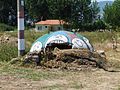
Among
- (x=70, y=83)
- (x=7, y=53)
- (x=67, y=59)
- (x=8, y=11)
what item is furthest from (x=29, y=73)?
(x=8, y=11)

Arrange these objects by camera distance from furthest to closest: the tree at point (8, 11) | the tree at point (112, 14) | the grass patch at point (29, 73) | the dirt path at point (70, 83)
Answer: the tree at point (8, 11), the tree at point (112, 14), the grass patch at point (29, 73), the dirt path at point (70, 83)

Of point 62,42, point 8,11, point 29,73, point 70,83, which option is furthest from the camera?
point 8,11

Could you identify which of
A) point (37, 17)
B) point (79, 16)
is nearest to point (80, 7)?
point (79, 16)

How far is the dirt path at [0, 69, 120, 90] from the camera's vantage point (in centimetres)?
676

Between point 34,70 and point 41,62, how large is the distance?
0.80 meters

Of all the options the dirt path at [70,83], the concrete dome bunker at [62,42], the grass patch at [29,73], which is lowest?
the dirt path at [70,83]

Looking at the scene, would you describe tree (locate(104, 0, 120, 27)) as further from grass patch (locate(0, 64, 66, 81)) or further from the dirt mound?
grass patch (locate(0, 64, 66, 81))

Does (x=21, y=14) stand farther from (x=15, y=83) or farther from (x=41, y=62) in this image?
(x=15, y=83)

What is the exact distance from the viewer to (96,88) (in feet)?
22.1

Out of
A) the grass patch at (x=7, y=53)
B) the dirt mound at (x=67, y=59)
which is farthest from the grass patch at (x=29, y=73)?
the grass patch at (x=7, y=53)

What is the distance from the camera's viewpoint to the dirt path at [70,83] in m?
6.76

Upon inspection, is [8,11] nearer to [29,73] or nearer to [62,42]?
[62,42]

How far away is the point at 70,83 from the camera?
7.20 meters

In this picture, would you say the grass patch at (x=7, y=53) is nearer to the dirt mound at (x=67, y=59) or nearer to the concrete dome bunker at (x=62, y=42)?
the concrete dome bunker at (x=62, y=42)
